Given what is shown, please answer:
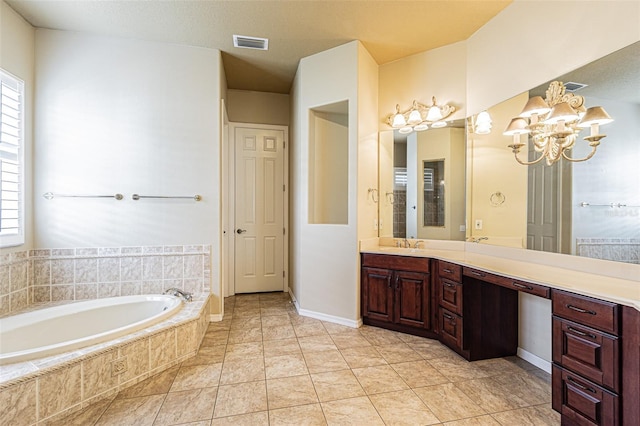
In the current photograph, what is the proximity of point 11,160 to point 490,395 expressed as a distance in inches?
160

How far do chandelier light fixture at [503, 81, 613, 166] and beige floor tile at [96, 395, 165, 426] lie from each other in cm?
305

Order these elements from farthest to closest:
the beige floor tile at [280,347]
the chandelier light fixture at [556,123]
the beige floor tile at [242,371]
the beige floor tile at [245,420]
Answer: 1. the beige floor tile at [280,347]
2. the beige floor tile at [242,371]
3. the chandelier light fixture at [556,123]
4. the beige floor tile at [245,420]

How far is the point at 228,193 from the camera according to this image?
427 centimetres

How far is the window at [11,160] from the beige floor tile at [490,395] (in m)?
3.68

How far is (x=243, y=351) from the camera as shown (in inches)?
102

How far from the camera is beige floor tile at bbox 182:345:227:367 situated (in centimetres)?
241

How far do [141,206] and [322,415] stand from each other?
2523 millimetres

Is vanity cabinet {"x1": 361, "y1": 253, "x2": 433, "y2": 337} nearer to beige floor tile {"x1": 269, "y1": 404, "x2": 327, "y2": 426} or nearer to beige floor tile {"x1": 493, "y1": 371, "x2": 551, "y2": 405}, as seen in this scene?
beige floor tile {"x1": 493, "y1": 371, "x2": 551, "y2": 405}

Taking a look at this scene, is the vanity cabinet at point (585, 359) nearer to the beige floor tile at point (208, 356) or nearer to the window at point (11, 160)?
the beige floor tile at point (208, 356)

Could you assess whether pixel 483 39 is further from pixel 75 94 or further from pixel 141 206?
pixel 75 94

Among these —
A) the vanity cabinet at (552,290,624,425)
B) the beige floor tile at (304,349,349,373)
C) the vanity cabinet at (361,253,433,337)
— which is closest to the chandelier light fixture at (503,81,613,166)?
the vanity cabinet at (552,290,624,425)

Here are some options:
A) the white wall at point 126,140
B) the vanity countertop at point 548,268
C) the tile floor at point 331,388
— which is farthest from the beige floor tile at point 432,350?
the white wall at point 126,140

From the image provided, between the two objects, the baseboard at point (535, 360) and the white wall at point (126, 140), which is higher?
the white wall at point (126, 140)

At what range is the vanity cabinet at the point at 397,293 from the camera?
282 cm
